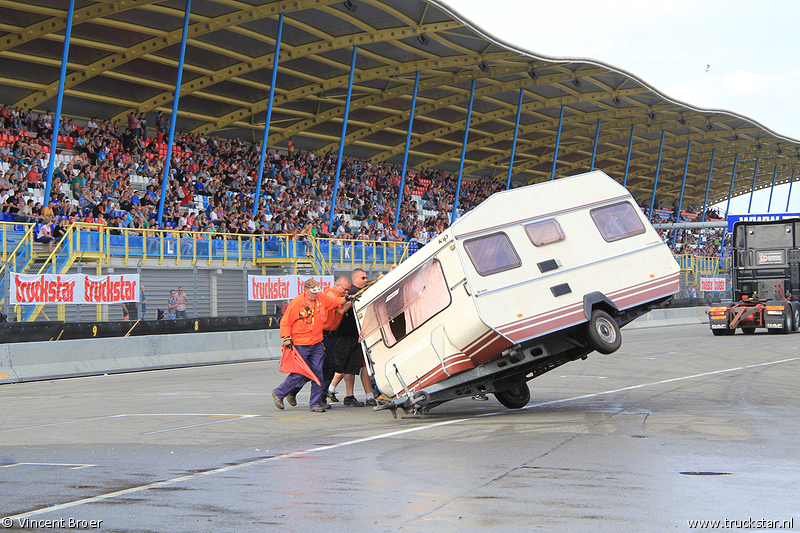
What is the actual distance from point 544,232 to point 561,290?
0.80 meters

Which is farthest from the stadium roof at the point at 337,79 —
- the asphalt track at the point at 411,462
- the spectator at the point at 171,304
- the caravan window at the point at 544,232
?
the caravan window at the point at 544,232

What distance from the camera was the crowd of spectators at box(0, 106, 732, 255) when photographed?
2873 cm

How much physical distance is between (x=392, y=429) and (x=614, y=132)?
53.5 m

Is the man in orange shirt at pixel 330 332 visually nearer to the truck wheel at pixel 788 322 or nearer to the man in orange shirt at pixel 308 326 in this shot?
the man in orange shirt at pixel 308 326

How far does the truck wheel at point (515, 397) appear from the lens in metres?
11.8

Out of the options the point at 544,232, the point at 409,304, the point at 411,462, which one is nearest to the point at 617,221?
the point at 544,232

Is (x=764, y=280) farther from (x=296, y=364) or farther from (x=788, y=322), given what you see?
(x=296, y=364)

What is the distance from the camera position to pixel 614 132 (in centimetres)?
6000

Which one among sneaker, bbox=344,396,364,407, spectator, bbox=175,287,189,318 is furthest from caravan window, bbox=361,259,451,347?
spectator, bbox=175,287,189,318

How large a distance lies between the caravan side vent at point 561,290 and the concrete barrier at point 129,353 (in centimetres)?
1316

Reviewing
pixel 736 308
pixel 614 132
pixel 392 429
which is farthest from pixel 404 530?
pixel 614 132

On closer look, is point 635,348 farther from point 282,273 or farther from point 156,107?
point 156,107

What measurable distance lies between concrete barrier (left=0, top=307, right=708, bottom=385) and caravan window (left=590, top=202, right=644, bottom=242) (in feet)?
44.4

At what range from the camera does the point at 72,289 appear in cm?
2072
